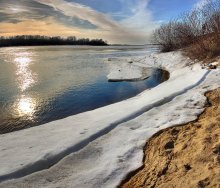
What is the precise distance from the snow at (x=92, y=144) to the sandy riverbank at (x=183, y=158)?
0.27 meters

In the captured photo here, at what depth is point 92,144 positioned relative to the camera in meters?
6.63

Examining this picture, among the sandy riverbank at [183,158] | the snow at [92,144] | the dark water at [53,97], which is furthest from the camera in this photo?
the dark water at [53,97]

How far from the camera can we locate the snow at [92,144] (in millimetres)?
5277

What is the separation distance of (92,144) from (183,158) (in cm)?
204

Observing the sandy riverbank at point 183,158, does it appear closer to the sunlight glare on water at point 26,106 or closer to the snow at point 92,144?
the snow at point 92,144

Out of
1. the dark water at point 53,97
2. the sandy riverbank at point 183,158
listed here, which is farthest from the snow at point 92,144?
the dark water at point 53,97

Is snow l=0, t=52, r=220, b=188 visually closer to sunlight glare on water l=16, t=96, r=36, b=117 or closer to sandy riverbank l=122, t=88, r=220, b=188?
sandy riverbank l=122, t=88, r=220, b=188

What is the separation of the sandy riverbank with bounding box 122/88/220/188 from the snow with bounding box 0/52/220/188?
0.90 ft

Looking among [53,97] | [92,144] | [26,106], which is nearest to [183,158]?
[92,144]

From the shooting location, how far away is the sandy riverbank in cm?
472

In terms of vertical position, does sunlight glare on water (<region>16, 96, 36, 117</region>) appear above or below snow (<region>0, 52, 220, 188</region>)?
below

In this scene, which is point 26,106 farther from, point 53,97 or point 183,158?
point 183,158

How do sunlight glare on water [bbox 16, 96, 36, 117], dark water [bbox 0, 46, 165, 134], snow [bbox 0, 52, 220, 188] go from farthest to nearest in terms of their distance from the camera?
1. sunlight glare on water [bbox 16, 96, 36, 117]
2. dark water [bbox 0, 46, 165, 134]
3. snow [bbox 0, 52, 220, 188]

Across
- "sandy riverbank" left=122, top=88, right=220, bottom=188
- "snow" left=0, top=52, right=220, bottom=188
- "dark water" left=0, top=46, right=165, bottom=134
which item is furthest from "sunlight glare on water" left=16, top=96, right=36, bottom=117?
Result: "sandy riverbank" left=122, top=88, right=220, bottom=188
